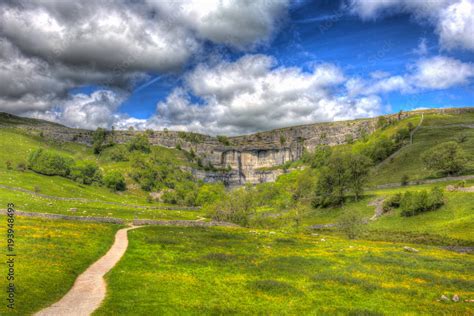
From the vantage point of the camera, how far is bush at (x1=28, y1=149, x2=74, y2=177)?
14250cm

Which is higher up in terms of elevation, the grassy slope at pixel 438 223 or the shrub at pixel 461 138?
the shrub at pixel 461 138

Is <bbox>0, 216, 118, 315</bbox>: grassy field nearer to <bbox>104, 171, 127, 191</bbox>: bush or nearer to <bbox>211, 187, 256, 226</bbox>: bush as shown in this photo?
<bbox>211, 187, 256, 226</bbox>: bush

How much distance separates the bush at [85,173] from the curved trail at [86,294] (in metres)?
145

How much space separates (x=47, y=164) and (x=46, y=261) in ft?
462

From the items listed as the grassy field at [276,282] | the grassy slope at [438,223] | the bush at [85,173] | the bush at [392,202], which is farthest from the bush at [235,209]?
the bush at [85,173]

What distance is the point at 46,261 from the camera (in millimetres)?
27922

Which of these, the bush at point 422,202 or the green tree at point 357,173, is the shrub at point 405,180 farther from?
the bush at point 422,202

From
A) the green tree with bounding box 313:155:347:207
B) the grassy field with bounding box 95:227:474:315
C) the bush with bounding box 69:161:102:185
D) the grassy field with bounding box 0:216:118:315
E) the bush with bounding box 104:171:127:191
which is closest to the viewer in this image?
the grassy field with bounding box 0:216:118:315

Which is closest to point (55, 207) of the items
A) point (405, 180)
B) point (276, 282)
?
point (276, 282)

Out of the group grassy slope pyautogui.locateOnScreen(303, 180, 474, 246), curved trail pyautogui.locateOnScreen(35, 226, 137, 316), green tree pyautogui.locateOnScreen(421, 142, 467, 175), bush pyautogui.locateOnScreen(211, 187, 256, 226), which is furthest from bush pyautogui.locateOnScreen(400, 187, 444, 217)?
curved trail pyautogui.locateOnScreen(35, 226, 137, 316)

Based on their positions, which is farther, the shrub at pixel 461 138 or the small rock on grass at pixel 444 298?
the shrub at pixel 461 138

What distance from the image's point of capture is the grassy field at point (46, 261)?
66.5 feet

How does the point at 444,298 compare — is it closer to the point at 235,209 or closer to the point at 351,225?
the point at 351,225

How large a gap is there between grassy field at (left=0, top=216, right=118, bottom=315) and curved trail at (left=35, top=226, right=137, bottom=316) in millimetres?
628
